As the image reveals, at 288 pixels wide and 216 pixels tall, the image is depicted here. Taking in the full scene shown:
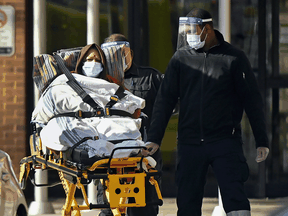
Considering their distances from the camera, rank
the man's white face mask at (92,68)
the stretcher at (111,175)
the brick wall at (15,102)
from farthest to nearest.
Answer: the brick wall at (15,102)
the man's white face mask at (92,68)
the stretcher at (111,175)

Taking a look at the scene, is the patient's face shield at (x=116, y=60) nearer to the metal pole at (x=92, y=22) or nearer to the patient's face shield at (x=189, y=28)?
the patient's face shield at (x=189, y=28)

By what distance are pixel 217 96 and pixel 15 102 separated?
3.99 m

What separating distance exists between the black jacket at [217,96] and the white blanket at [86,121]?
17.6 inches

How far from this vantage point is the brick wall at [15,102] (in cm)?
761

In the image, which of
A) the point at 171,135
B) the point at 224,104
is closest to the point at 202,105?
the point at 224,104

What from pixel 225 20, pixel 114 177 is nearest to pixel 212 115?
pixel 114 177

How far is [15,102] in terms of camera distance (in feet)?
25.1

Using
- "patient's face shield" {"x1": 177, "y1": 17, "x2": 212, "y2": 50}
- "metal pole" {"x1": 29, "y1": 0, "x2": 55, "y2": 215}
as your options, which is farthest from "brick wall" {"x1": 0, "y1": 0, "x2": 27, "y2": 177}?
"patient's face shield" {"x1": 177, "y1": 17, "x2": 212, "y2": 50}

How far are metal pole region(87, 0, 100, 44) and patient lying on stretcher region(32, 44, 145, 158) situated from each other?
8.15 ft

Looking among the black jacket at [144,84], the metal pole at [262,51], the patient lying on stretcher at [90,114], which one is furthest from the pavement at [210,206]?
the patient lying on stretcher at [90,114]

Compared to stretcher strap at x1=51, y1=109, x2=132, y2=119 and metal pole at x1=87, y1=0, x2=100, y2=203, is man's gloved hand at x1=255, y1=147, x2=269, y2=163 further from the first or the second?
metal pole at x1=87, y1=0, x2=100, y2=203

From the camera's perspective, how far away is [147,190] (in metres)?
5.26

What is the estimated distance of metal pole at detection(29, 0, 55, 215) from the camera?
711 cm

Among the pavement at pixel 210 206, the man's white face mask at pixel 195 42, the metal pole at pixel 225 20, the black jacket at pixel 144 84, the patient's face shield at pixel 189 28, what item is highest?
the metal pole at pixel 225 20
